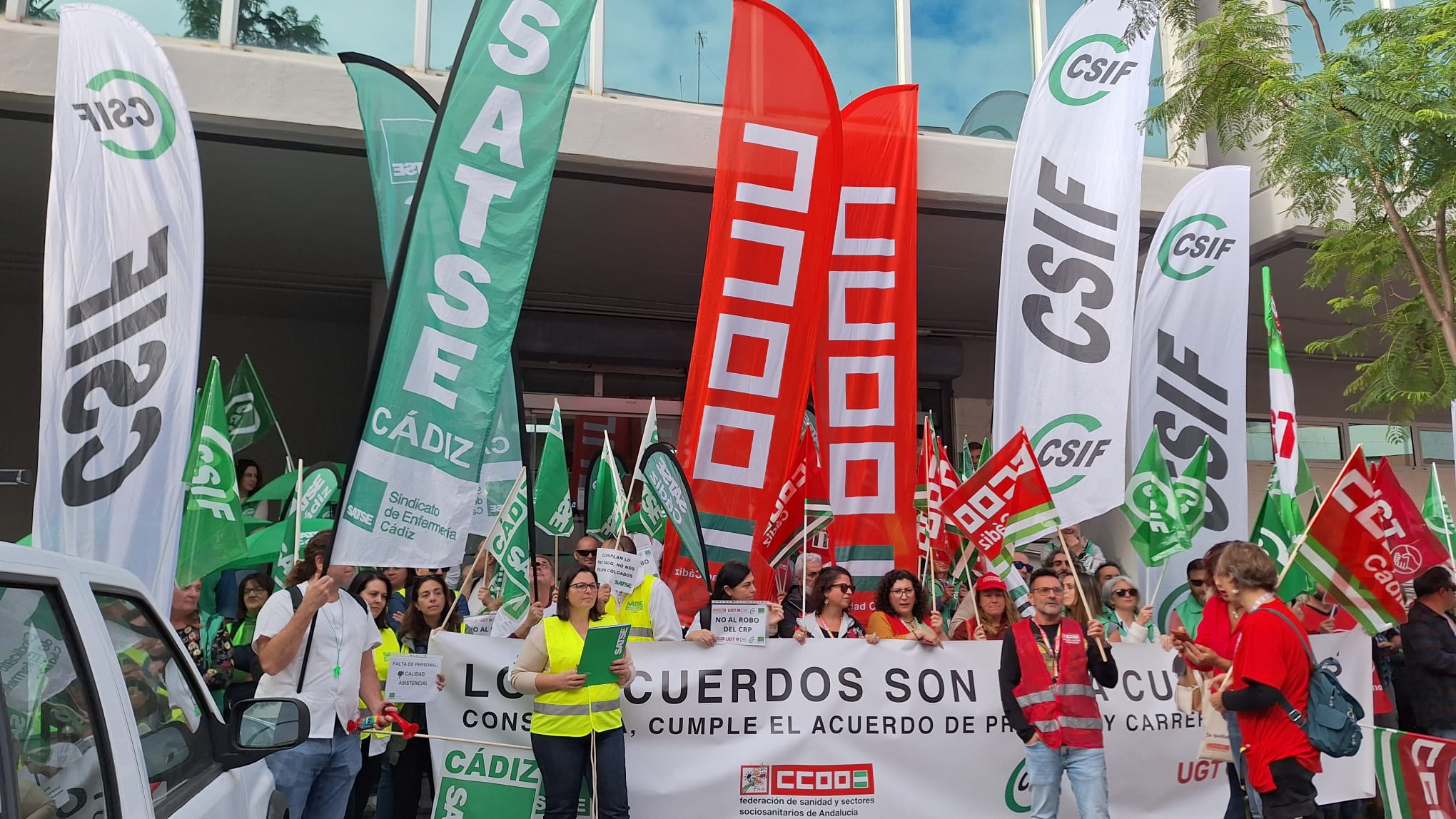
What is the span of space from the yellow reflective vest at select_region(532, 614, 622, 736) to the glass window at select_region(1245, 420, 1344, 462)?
1584 centimetres

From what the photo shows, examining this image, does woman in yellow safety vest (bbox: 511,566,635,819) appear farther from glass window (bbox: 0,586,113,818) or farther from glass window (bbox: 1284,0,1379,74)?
glass window (bbox: 1284,0,1379,74)

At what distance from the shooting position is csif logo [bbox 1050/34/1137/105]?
8.96 m

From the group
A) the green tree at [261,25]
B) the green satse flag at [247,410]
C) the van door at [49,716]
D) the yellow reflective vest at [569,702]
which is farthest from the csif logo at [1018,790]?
the green tree at [261,25]

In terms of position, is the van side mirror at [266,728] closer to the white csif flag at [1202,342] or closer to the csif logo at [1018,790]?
the csif logo at [1018,790]

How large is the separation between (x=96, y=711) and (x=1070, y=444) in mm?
6862

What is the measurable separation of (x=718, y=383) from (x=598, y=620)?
197 cm

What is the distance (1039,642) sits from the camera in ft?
19.9

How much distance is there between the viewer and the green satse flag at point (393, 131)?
22.8 feet

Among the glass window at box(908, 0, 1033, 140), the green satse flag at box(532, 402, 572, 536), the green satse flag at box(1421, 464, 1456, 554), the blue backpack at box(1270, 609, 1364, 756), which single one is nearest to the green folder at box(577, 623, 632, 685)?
the green satse flag at box(532, 402, 572, 536)

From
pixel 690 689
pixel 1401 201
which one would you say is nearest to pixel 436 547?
pixel 690 689

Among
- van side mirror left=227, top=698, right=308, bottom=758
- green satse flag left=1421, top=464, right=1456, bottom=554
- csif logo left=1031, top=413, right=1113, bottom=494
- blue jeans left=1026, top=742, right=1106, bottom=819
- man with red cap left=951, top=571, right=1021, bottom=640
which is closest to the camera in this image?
van side mirror left=227, top=698, right=308, bottom=758

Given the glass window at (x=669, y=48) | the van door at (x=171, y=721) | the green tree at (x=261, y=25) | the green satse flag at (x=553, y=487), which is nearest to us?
the van door at (x=171, y=721)

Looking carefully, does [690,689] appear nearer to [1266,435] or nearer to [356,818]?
[356,818]

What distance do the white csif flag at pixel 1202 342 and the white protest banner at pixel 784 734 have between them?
2775mm
